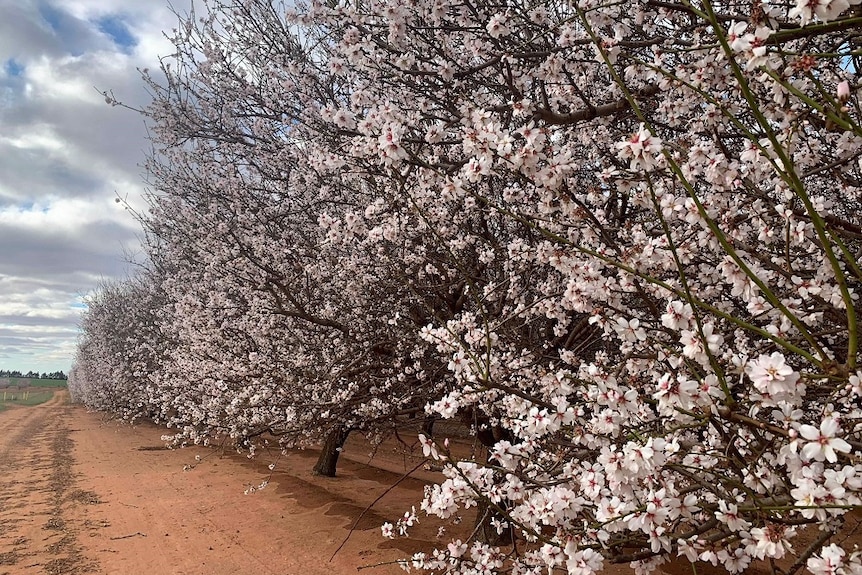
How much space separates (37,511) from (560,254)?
1331 centimetres

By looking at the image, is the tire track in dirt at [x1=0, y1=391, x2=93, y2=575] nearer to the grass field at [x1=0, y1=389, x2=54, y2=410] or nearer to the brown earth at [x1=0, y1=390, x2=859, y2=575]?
the brown earth at [x1=0, y1=390, x2=859, y2=575]

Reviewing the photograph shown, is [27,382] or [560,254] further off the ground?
[27,382]

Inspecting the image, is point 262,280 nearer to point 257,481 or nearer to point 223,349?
point 223,349

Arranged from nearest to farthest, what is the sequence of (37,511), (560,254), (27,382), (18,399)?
(560,254) → (37,511) → (18,399) → (27,382)

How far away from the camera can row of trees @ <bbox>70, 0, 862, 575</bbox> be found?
240 cm

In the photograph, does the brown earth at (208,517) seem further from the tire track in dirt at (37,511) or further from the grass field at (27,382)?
the grass field at (27,382)

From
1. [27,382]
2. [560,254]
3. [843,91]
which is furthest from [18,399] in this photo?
[843,91]

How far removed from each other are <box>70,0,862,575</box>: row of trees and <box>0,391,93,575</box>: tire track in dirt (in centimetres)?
311

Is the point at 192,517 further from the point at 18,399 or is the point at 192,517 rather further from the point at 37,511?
the point at 18,399

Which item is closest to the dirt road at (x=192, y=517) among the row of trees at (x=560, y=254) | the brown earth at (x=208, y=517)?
the brown earth at (x=208, y=517)

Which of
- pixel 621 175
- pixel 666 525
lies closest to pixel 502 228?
pixel 621 175

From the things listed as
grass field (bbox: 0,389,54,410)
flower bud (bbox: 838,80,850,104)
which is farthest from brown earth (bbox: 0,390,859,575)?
grass field (bbox: 0,389,54,410)

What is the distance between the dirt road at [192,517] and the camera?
27.4 ft

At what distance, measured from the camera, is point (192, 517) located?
35.5ft
